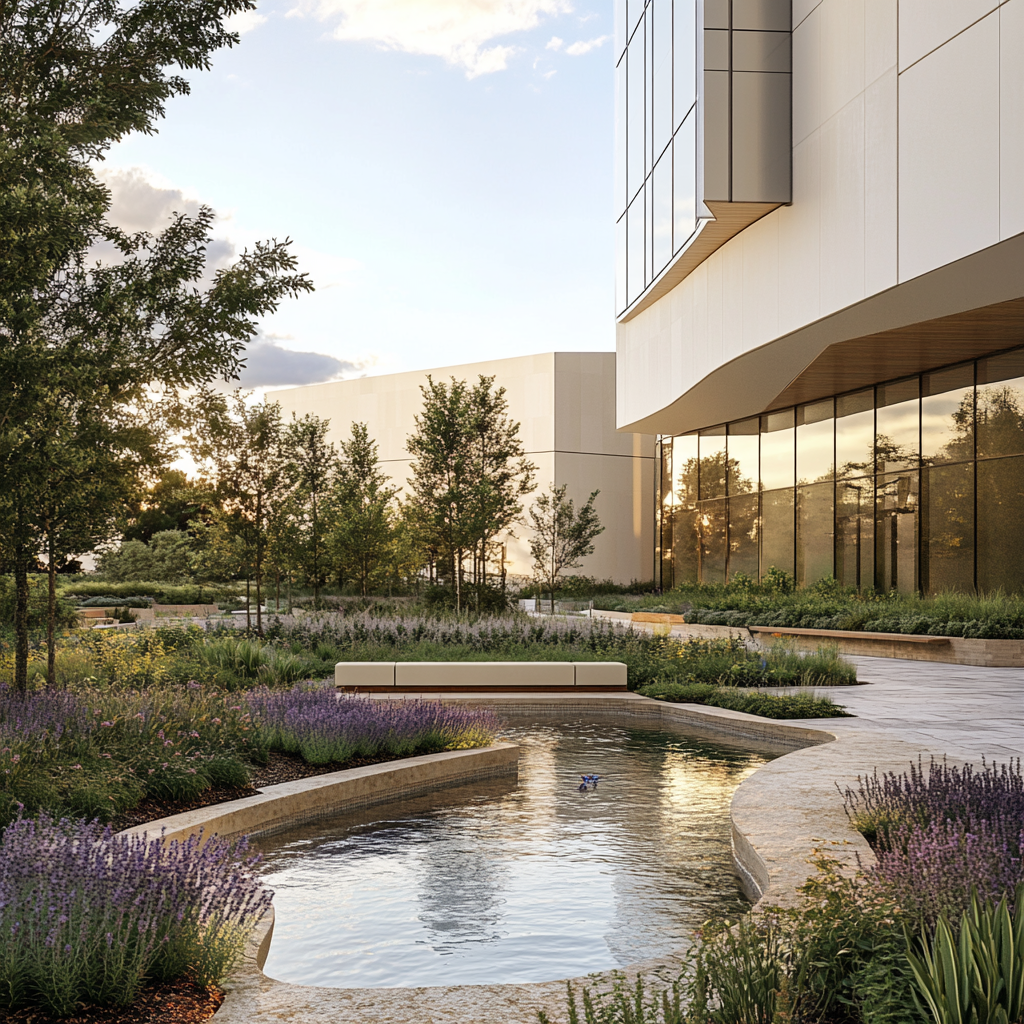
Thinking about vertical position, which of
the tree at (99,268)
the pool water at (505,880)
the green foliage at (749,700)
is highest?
the tree at (99,268)

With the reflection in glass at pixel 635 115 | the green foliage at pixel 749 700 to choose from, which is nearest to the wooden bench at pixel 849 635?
the green foliage at pixel 749 700

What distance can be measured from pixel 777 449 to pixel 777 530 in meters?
2.53

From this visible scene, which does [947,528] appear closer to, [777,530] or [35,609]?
[777,530]

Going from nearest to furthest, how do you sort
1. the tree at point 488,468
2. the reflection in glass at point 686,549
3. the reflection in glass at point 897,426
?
the reflection in glass at point 897,426 → the tree at point 488,468 → the reflection in glass at point 686,549

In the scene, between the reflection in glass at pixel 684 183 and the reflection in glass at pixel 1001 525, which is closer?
the reflection in glass at pixel 1001 525

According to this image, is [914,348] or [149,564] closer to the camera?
[914,348]

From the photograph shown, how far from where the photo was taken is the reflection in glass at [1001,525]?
21.7 meters

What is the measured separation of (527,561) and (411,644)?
93.7 ft

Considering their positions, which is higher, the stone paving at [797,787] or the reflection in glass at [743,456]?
the reflection in glass at [743,456]

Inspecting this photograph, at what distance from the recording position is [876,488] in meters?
26.7

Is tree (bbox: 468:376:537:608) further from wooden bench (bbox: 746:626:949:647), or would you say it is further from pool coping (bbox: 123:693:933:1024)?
pool coping (bbox: 123:693:933:1024)

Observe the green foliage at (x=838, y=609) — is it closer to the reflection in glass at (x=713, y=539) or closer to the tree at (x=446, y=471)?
the reflection in glass at (x=713, y=539)

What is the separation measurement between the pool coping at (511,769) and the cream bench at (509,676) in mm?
443

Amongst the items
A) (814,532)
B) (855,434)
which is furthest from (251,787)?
(814,532)
